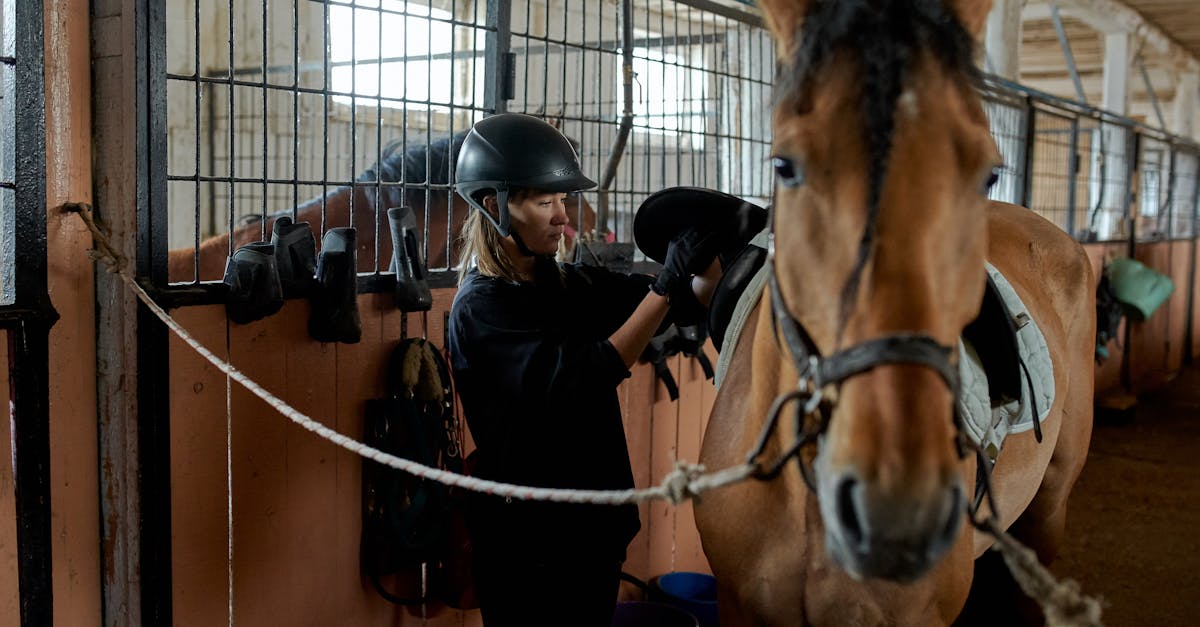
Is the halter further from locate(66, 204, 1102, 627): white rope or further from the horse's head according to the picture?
locate(66, 204, 1102, 627): white rope

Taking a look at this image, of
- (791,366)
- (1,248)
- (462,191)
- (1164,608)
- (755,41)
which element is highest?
(755,41)

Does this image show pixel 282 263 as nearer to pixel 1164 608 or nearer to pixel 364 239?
pixel 364 239

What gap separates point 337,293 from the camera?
7.02 ft

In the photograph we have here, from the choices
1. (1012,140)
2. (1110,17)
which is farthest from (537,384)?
(1110,17)

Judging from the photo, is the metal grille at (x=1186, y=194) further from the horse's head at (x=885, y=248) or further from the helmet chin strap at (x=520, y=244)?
the horse's head at (x=885, y=248)

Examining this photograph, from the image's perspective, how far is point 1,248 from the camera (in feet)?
5.80

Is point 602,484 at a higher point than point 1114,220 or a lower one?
lower

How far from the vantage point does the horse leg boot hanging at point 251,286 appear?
1.96 meters

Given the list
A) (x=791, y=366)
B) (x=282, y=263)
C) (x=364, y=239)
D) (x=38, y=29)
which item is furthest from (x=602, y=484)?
(x=364, y=239)

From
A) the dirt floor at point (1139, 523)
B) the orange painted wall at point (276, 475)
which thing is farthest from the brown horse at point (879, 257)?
the dirt floor at point (1139, 523)

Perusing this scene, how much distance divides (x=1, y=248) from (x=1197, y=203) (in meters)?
12.6

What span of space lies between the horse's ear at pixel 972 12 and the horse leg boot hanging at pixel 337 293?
1416mm

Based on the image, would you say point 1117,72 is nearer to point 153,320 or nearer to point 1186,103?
point 1186,103

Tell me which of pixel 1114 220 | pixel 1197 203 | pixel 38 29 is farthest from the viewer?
pixel 1197 203
